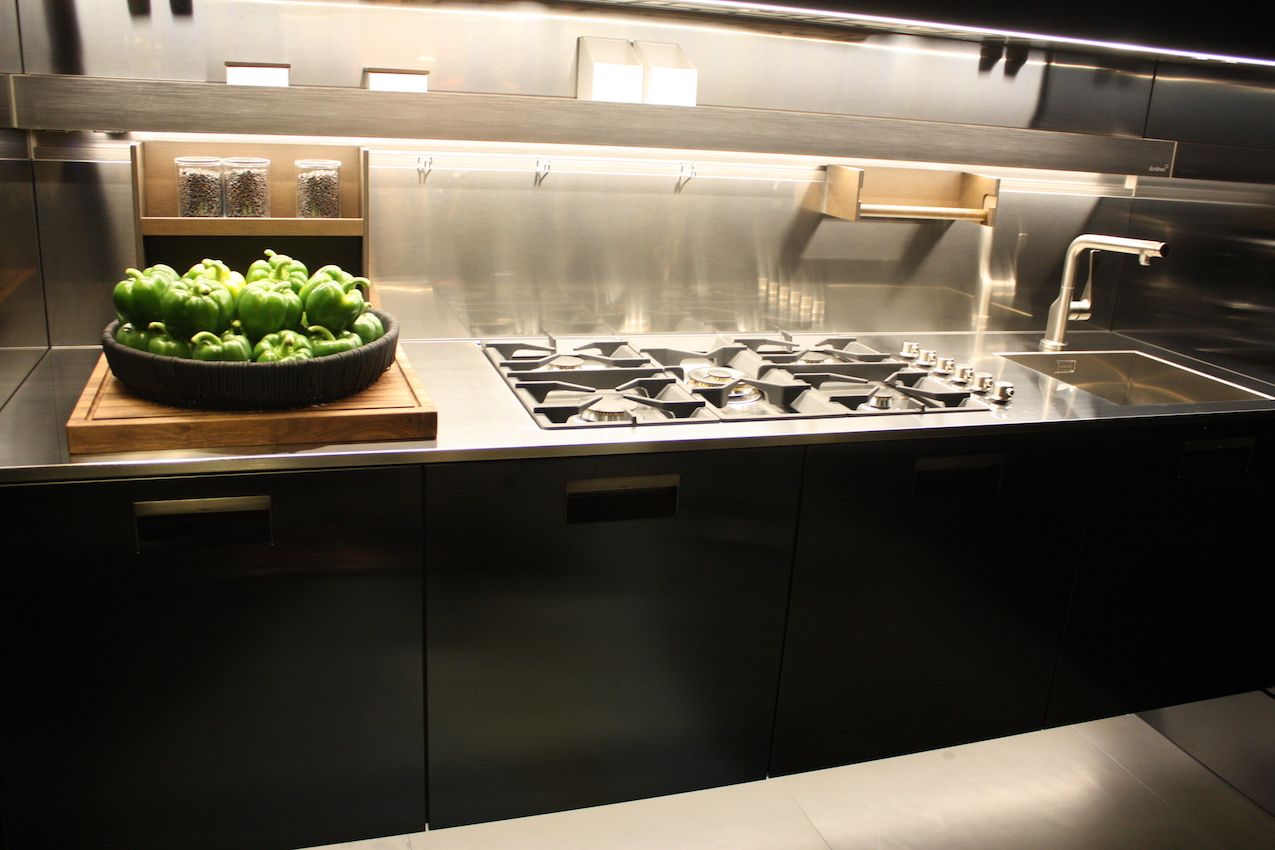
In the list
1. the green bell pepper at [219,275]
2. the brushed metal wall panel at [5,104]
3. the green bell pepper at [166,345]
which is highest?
the brushed metal wall panel at [5,104]

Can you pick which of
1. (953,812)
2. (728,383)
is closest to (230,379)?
(728,383)

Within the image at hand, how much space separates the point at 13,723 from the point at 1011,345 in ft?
8.11

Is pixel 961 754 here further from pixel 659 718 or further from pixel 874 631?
pixel 659 718

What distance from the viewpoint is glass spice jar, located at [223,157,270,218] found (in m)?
2.09

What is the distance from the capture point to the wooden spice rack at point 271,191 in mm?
2039

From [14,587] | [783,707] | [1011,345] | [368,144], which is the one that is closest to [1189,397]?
[1011,345]

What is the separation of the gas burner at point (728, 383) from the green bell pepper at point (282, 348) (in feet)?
2.64

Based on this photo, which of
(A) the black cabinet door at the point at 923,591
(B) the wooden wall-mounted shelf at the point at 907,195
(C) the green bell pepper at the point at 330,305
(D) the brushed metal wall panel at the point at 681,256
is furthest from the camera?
(B) the wooden wall-mounted shelf at the point at 907,195

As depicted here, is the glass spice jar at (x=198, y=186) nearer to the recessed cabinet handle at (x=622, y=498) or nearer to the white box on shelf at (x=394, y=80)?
the white box on shelf at (x=394, y=80)

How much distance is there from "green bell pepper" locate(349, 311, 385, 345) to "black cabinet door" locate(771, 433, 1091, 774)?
87 cm

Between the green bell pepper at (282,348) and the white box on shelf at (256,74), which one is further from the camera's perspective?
the white box on shelf at (256,74)

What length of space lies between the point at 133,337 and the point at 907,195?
6.18ft

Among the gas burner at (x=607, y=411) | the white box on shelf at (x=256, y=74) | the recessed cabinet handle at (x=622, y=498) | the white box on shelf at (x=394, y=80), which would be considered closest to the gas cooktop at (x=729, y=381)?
the gas burner at (x=607, y=411)

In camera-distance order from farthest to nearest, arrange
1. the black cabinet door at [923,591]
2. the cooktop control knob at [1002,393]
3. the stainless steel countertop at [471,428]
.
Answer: the cooktop control knob at [1002,393]
the black cabinet door at [923,591]
the stainless steel countertop at [471,428]
